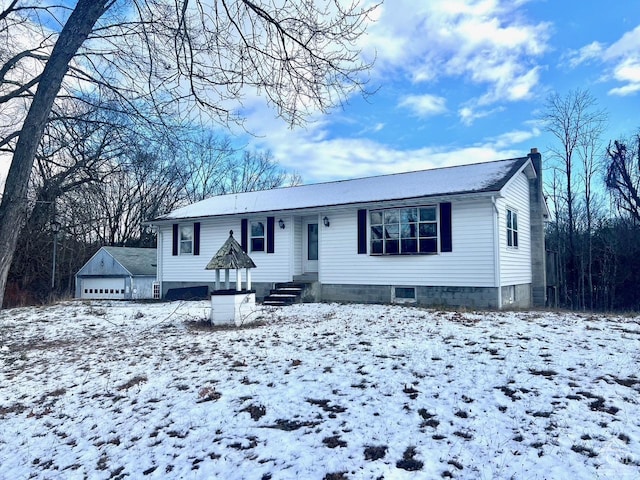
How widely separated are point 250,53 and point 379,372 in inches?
Answer: 190

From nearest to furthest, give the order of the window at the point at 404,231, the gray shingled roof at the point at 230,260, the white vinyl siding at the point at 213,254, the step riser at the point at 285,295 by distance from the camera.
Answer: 1. the gray shingled roof at the point at 230,260
2. the window at the point at 404,231
3. the step riser at the point at 285,295
4. the white vinyl siding at the point at 213,254

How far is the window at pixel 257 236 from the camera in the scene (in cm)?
1569

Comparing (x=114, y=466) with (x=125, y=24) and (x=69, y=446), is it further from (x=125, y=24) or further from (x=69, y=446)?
(x=125, y=24)

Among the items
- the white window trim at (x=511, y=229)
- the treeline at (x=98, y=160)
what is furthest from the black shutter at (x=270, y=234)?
the white window trim at (x=511, y=229)

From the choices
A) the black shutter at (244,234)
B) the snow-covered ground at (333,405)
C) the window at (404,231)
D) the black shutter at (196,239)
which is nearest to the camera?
the snow-covered ground at (333,405)

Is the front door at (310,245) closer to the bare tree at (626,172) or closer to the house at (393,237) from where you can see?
the house at (393,237)

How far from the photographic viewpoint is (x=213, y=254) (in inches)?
647

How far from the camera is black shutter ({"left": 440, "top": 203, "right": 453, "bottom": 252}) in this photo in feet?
39.9

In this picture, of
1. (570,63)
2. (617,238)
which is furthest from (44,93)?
(617,238)

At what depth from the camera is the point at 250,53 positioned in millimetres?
6027

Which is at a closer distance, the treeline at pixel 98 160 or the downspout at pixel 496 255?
the treeline at pixel 98 160

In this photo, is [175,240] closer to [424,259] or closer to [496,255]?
[424,259]

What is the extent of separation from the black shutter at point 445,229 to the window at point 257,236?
6.68m

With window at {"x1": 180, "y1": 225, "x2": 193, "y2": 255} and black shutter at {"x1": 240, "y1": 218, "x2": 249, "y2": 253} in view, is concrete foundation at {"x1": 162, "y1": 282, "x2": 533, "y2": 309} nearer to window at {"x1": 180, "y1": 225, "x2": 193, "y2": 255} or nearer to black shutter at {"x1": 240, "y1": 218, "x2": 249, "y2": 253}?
black shutter at {"x1": 240, "y1": 218, "x2": 249, "y2": 253}
